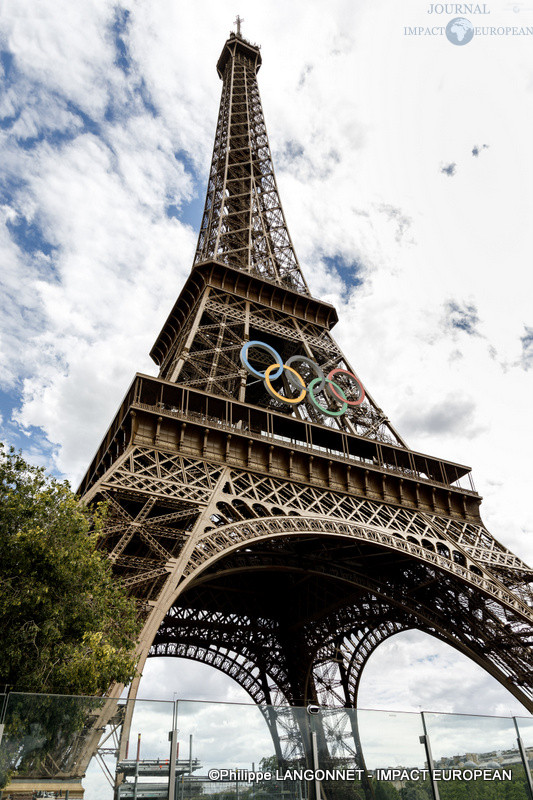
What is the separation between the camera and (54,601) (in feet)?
45.7

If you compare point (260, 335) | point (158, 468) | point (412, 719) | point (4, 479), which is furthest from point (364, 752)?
point (260, 335)

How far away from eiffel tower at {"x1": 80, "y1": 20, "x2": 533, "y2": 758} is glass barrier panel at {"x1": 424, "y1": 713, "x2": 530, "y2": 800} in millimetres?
2820

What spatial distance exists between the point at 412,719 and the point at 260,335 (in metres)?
30.2

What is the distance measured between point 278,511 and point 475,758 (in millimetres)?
13796

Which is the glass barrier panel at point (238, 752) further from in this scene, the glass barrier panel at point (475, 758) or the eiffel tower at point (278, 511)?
the glass barrier panel at point (475, 758)

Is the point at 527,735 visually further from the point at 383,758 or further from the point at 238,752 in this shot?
the point at 238,752

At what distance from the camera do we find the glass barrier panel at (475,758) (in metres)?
10.5

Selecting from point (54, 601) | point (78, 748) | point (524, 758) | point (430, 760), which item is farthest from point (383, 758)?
point (54, 601)

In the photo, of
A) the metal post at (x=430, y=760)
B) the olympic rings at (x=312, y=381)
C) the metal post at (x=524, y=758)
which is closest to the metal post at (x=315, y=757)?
the metal post at (x=430, y=760)

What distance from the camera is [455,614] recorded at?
27.0 meters

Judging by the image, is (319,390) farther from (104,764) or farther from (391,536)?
(104,764)

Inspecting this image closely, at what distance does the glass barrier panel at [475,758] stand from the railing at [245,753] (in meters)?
0.02

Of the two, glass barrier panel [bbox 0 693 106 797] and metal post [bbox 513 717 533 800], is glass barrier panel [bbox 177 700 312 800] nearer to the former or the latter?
glass barrier panel [bbox 0 693 106 797]

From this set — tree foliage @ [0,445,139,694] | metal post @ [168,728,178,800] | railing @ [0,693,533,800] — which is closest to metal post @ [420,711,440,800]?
railing @ [0,693,533,800]
